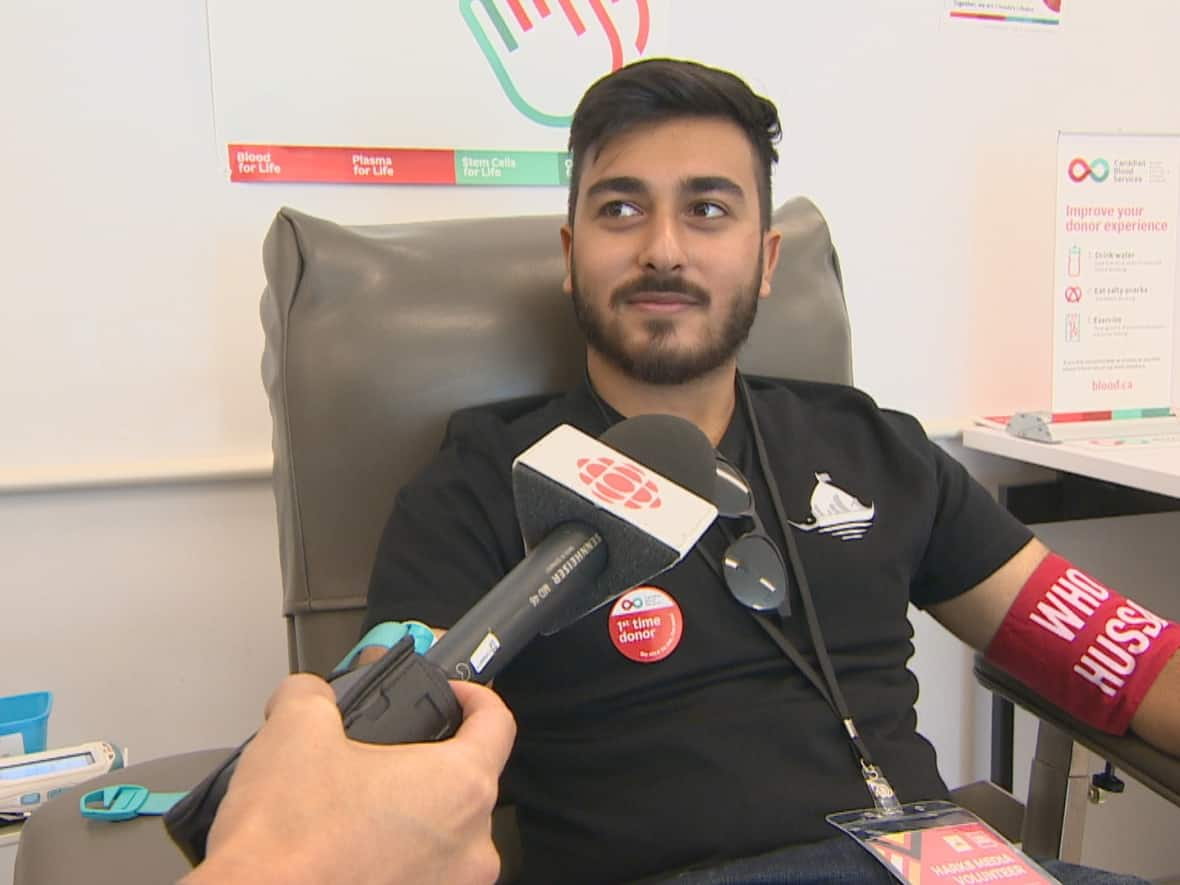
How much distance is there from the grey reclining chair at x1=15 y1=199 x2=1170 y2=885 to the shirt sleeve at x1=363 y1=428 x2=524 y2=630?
83 mm

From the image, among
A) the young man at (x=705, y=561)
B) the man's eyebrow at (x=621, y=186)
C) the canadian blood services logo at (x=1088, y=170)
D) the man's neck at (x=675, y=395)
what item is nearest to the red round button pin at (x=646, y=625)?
the young man at (x=705, y=561)

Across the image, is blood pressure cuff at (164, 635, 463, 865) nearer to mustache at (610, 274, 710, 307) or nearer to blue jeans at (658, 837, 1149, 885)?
blue jeans at (658, 837, 1149, 885)

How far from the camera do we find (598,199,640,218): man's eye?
3.42 ft

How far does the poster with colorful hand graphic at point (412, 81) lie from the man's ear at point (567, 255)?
1.11 feet

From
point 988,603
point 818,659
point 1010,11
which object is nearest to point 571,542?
point 818,659

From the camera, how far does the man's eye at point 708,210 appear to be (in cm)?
104

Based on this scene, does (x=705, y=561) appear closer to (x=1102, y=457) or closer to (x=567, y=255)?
(x=567, y=255)

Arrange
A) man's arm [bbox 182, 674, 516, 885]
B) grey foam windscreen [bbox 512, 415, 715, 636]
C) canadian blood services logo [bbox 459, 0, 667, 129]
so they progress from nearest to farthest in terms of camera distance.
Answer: man's arm [bbox 182, 674, 516, 885]
grey foam windscreen [bbox 512, 415, 715, 636]
canadian blood services logo [bbox 459, 0, 667, 129]

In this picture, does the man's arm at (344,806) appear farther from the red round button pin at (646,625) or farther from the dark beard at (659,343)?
the dark beard at (659,343)

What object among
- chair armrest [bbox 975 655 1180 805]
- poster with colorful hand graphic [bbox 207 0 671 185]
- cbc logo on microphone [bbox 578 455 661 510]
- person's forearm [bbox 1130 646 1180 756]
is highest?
poster with colorful hand graphic [bbox 207 0 671 185]

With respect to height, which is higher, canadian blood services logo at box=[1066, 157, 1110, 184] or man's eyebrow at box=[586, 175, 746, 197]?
canadian blood services logo at box=[1066, 157, 1110, 184]

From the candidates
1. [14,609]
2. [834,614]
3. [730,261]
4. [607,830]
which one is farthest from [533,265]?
[14,609]

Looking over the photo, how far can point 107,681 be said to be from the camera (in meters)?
1.31

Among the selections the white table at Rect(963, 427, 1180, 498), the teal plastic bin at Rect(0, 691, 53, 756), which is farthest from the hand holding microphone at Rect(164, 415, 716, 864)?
the white table at Rect(963, 427, 1180, 498)
